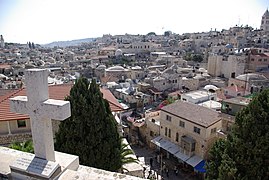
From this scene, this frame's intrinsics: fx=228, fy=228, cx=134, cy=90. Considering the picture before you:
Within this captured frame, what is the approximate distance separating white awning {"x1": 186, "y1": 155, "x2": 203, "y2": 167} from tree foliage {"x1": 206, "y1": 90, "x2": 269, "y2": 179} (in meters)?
9.45

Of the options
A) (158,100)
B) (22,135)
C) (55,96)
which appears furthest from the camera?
(158,100)

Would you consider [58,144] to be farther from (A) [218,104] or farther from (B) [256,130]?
(A) [218,104]

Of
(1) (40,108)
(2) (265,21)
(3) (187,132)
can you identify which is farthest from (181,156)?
(2) (265,21)

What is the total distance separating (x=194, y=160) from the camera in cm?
1955

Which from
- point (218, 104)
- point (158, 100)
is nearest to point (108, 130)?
point (218, 104)

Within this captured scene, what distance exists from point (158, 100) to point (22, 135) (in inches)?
1029

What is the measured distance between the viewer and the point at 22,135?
11828 mm

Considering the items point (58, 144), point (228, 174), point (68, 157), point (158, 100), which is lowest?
point (158, 100)

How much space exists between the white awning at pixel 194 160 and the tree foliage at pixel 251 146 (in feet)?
31.0

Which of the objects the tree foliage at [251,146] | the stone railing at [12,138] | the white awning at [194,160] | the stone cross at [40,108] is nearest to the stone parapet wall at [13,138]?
the stone railing at [12,138]

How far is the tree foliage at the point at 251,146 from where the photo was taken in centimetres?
929

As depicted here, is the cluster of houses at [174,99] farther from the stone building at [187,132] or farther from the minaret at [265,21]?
the minaret at [265,21]

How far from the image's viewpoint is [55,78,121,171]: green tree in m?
9.00

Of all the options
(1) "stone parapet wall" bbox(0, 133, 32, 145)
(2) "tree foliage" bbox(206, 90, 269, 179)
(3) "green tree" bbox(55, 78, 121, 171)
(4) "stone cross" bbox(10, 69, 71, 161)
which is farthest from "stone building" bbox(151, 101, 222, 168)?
(4) "stone cross" bbox(10, 69, 71, 161)
